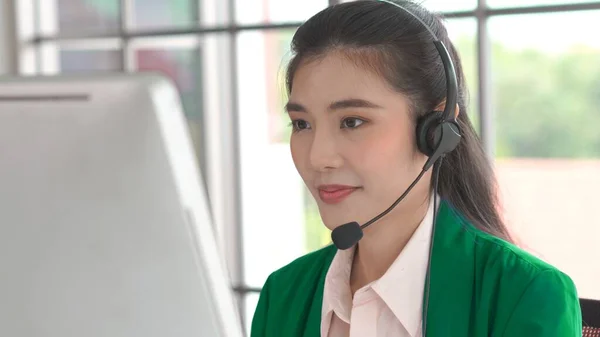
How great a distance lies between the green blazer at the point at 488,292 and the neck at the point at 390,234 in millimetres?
40

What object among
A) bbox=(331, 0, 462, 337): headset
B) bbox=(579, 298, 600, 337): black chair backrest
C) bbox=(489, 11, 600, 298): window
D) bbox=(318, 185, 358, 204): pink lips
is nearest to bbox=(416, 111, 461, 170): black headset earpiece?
bbox=(331, 0, 462, 337): headset

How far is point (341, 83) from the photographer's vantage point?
1.19 metres

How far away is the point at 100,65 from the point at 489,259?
1862 millimetres

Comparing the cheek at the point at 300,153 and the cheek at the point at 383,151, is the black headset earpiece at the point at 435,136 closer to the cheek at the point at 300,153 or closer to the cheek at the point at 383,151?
the cheek at the point at 383,151

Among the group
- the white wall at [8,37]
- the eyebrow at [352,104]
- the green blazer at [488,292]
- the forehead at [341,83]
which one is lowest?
the green blazer at [488,292]

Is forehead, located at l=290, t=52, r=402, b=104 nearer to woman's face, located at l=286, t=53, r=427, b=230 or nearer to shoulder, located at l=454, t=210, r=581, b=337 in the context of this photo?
woman's face, located at l=286, t=53, r=427, b=230

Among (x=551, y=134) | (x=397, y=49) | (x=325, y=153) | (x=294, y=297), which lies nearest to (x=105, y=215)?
(x=325, y=153)

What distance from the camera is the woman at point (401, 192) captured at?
3.80 ft

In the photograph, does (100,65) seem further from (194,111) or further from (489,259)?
(489,259)

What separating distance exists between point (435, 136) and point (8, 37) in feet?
6.51

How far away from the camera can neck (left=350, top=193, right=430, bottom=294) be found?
127 centimetres

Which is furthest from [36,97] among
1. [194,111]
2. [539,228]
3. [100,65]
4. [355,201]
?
[100,65]

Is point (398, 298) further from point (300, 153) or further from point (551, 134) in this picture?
point (551, 134)

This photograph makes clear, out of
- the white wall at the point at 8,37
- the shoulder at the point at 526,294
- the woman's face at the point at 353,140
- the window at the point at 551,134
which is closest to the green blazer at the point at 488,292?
the shoulder at the point at 526,294
